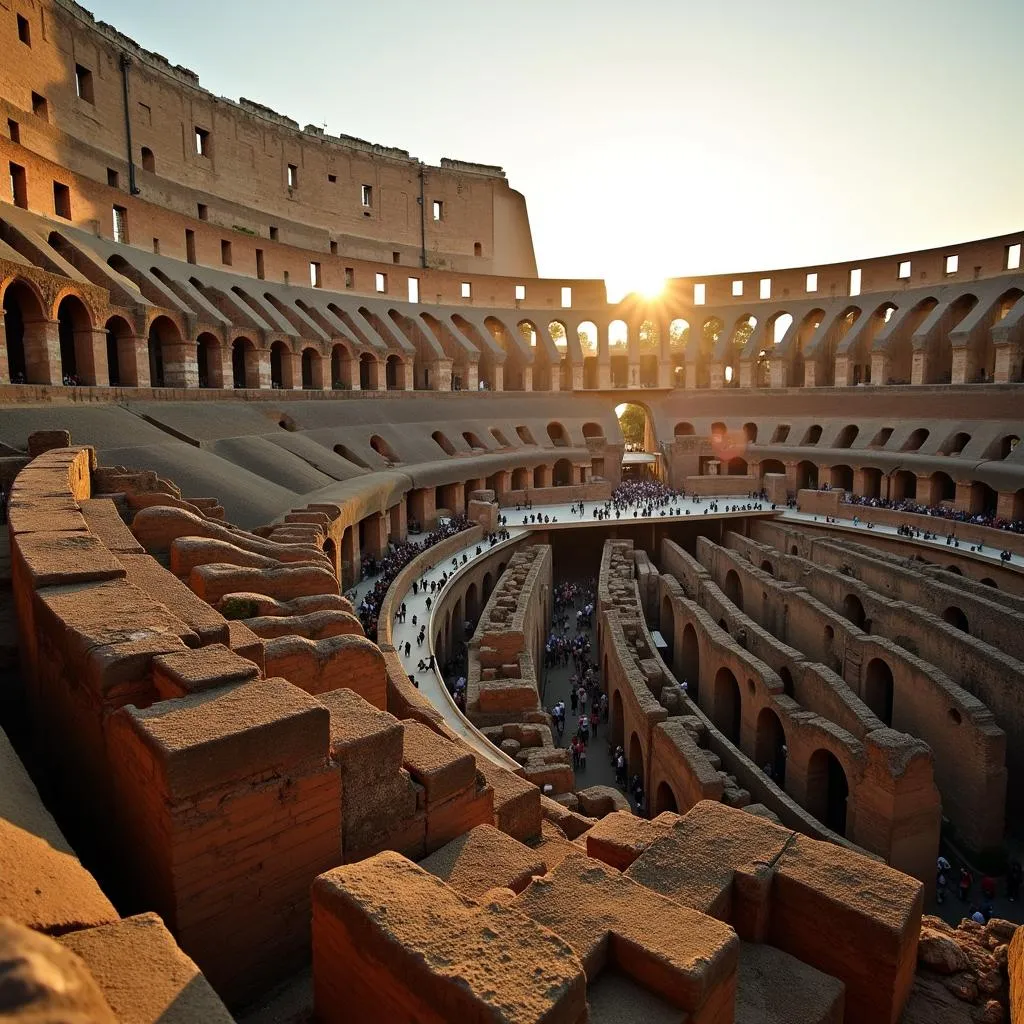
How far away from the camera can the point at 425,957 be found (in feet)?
10.1

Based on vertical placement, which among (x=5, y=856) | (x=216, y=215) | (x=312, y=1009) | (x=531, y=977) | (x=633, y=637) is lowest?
(x=633, y=637)

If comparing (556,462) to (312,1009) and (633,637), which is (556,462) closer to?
(633,637)

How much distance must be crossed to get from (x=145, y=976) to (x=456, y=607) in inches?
702

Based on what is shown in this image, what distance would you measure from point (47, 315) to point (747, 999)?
778 inches

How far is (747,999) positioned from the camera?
4469 mm

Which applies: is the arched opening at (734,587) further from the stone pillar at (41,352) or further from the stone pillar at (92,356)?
the stone pillar at (41,352)

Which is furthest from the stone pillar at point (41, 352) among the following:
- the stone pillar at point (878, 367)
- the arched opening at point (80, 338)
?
the stone pillar at point (878, 367)

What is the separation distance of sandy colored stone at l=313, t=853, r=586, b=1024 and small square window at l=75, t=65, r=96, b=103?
97.0ft

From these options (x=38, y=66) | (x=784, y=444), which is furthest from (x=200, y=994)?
(x=784, y=444)

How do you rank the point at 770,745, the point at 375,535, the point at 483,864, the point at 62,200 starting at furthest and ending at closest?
1. the point at 62,200
2. the point at 375,535
3. the point at 770,745
4. the point at 483,864

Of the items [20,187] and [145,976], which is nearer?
[145,976]

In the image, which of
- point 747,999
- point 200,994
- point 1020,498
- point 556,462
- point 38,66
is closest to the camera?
point 200,994

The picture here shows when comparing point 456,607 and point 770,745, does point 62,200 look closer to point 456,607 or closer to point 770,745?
point 456,607

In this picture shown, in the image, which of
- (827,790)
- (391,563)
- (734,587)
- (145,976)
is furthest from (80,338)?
(145,976)
